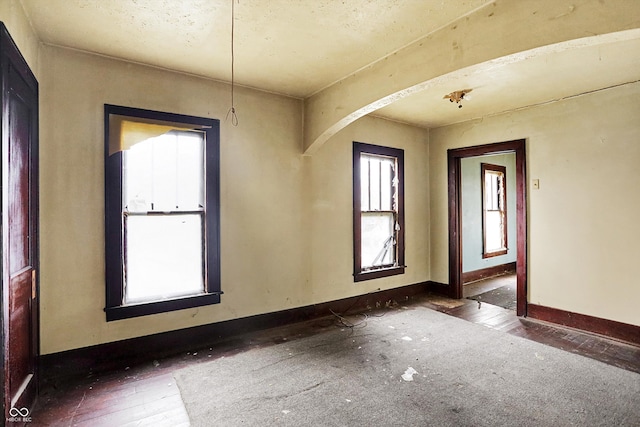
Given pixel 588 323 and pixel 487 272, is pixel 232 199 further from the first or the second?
pixel 487 272

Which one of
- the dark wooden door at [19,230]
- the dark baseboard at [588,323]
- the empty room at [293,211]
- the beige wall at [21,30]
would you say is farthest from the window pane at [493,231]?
the beige wall at [21,30]

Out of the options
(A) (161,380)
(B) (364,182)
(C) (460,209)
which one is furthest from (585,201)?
(A) (161,380)

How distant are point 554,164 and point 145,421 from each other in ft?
16.2

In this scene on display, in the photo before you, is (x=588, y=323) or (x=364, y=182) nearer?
(x=588, y=323)

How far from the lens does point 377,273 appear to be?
4.79 m

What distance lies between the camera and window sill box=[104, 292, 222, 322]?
293cm

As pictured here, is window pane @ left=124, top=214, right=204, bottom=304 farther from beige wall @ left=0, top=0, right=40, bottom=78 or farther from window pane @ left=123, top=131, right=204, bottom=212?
beige wall @ left=0, top=0, right=40, bottom=78

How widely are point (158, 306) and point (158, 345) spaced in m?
0.39

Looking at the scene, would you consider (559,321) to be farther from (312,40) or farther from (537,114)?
(312,40)

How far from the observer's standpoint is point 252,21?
2373 mm

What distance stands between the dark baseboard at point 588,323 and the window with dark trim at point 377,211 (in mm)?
1848

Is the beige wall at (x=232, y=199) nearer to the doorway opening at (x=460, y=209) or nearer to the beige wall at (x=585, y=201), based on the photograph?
the doorway opening at (x=460, y=209)

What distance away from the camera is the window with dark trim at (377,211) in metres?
4.59

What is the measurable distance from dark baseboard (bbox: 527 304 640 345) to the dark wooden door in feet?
16.9
